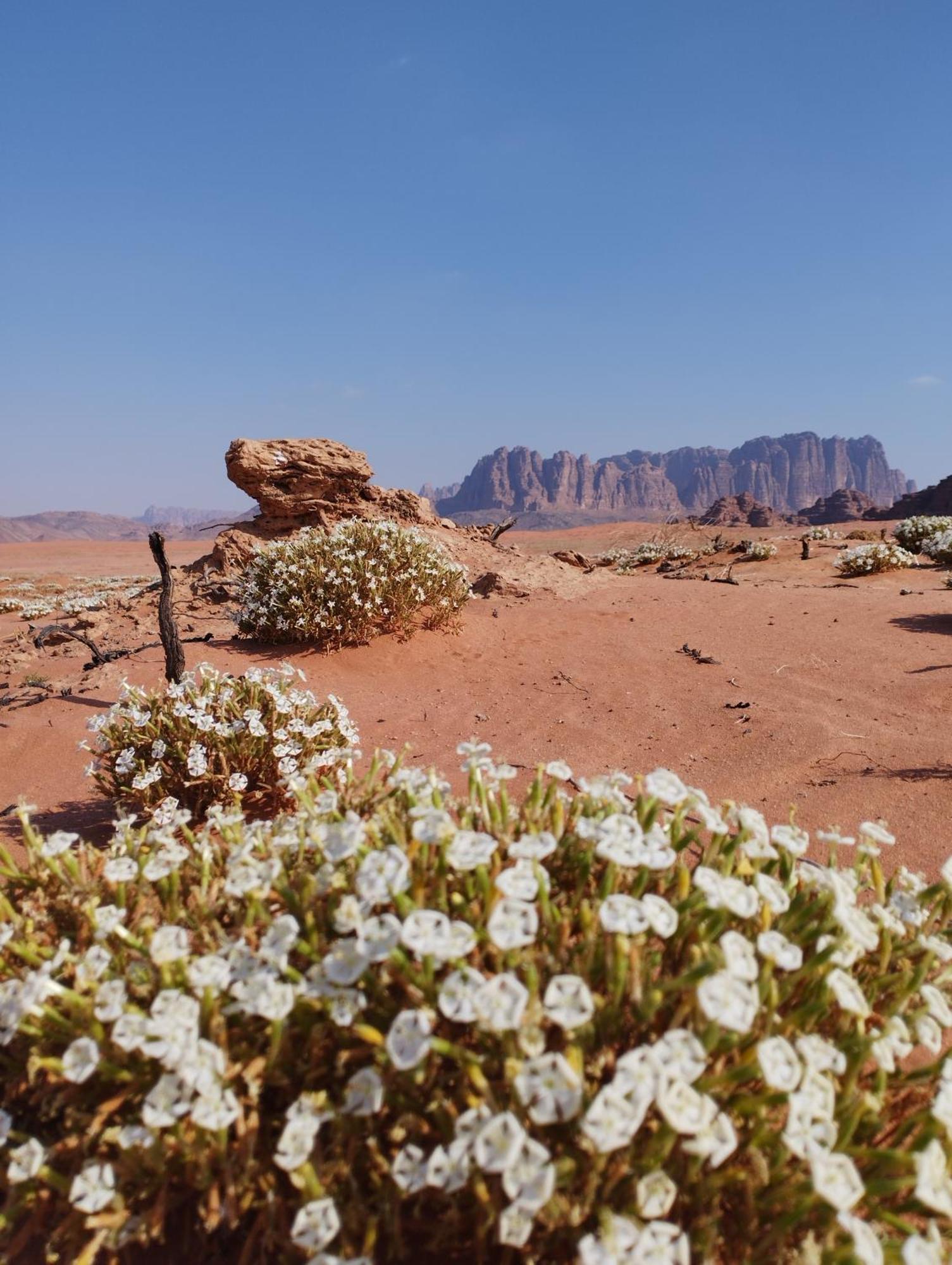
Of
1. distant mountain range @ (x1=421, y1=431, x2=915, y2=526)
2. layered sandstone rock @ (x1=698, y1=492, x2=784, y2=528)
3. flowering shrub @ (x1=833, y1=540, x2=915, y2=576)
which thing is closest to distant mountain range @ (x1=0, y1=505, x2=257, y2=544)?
distant mountain range @ (x1=421, y1=431, x2=915, y2=526)

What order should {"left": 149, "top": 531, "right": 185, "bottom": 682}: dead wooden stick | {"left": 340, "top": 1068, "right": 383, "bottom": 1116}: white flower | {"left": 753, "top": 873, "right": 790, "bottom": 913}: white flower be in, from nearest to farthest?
{"left": 340, "top": 1068, "right": 383, "bottom": 1116}: white flower → {"left": 753, "top": 873, "right": 790, "bottom": 913}: white flower → {"left": 149, "top": 531, "right": 185, "bottom": 682}: dead wooden stick

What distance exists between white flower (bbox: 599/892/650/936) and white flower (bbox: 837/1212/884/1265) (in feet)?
1.57

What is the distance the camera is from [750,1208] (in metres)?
1.24

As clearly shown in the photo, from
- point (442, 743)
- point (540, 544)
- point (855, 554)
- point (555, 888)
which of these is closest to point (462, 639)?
point (442, 743)

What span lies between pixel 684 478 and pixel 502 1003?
194162 mm

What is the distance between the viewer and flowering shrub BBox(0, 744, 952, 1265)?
117 centimetres

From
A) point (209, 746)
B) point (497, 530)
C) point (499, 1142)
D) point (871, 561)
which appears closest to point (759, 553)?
point (871, 561)

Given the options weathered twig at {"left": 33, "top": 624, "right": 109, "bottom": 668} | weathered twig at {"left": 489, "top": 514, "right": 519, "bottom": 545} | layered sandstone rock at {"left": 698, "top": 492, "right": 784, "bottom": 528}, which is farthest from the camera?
layered sandstone rock at {"left": 698, "top": 492, "right": 784, "bottom": 528}

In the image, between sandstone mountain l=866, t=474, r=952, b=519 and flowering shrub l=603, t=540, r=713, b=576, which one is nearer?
flowering shrub l=603, t=540, r=713, b=576

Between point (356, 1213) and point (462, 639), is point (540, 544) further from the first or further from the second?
point (356, 1213)

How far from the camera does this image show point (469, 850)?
1.47 metres

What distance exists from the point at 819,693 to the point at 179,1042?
5.52 m

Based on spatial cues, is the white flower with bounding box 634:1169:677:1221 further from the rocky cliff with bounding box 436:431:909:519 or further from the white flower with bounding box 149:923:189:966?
the rocky cliff with bounding box 436:431:909:519

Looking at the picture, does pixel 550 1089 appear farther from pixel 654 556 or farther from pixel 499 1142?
pixel 654 556
